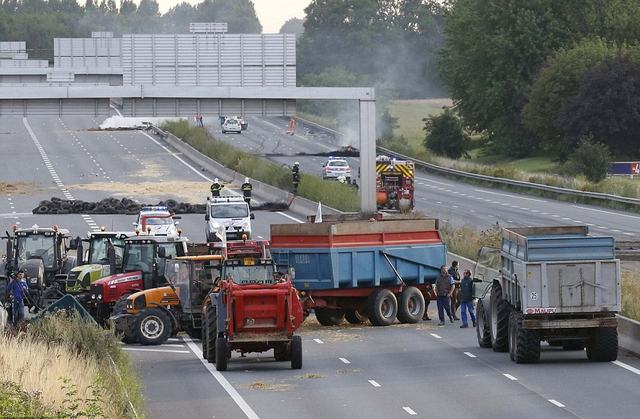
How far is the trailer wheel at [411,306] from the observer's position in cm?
2781

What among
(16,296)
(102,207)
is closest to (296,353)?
(16,296)

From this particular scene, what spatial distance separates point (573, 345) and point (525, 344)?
2524 mm

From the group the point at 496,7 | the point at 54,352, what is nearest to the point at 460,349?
the point at 54,352

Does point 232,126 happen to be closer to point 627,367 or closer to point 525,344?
point 525,344

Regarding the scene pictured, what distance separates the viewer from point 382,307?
27438 millimetres

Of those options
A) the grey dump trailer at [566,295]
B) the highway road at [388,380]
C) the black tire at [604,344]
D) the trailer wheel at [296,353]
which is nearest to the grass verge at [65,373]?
the highway road at [388,380]

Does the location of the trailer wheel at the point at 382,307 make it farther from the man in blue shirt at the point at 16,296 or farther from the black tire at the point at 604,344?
the man in blue shirt at the point at 16,296

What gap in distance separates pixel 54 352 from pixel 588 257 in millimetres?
9411

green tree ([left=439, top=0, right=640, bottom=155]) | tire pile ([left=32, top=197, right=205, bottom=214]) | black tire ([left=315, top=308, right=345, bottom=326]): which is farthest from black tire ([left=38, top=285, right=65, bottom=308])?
green tree ([left=439, top=0, right=640, bottom=155])

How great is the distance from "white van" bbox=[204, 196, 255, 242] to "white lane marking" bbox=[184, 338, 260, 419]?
18.2 metres

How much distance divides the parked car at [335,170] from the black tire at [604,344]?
158 feet

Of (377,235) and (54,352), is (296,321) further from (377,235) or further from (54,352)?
(377,235)

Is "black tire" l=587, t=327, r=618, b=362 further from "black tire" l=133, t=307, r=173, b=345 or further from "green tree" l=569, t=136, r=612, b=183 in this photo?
"green tree" l=569, t=136, r=612, b=183

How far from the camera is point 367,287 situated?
1083 inches
